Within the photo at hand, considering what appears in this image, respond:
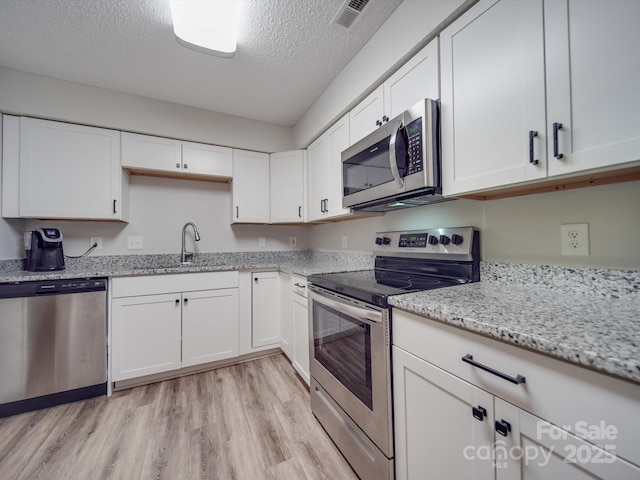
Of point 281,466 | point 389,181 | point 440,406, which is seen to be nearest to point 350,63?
point 389,181

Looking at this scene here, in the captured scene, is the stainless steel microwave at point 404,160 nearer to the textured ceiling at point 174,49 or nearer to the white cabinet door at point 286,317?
the textured ceiling at point 174,49

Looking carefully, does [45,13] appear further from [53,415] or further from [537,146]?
[537,146]

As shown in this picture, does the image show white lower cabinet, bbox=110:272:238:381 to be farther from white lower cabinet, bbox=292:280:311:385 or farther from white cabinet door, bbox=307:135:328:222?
white cabinet door, bbox=307:135:328:222

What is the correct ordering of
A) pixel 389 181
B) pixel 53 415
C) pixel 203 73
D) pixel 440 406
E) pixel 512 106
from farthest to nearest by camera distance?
1. pixel 203 73
2. pixel 53 415
3. pixel 389 181
4. pixel 512 106
5. pixel 440 406

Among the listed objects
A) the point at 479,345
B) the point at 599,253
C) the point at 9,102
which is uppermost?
the point at 9,102

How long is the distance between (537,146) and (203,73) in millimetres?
2271

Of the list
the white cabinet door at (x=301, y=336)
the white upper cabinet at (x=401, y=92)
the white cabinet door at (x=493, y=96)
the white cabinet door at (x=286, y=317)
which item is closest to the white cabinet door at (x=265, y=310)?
the white cabinet door at (x=286, y=317)

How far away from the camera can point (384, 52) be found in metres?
1.54

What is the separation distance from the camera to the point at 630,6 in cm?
69

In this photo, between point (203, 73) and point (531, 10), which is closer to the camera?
point (531, 10)

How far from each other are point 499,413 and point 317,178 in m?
2.10

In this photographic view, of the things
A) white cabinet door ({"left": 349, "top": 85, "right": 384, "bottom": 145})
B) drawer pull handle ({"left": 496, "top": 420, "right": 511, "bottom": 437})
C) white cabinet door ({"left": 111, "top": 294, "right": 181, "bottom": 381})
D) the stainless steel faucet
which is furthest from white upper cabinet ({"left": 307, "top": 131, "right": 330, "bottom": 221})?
drawer pull handle ({"left": 496, "top": 420, "right": 511, "bottom": 437})

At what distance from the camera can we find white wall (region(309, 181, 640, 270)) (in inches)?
34.0

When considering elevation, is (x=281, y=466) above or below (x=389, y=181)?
below
